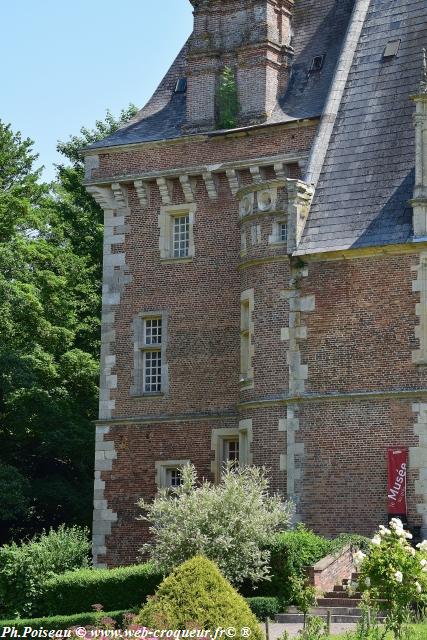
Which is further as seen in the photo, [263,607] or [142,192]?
[142,192]

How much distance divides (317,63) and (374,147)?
445 centimetres

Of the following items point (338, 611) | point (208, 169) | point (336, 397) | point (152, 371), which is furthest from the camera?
point (152, 371)

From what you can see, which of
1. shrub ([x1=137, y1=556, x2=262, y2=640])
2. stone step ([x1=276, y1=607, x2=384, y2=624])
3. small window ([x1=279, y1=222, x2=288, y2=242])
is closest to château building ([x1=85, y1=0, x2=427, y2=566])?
small window ([x1=279, y1=222, x2=288, y2=242])

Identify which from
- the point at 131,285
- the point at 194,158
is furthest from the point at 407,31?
the point at 131,285

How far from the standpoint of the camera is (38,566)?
33312mm

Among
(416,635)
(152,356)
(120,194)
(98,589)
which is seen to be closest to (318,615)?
(416,635)

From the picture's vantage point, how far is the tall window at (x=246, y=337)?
33.8m

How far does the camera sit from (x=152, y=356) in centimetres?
3728

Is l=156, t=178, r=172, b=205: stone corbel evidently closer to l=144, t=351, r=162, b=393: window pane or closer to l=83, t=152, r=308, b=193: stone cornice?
l=83, t=152, r=308, b=193: stone cornice

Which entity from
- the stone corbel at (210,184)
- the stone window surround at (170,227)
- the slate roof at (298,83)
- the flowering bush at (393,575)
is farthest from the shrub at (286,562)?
the slate roof at (298,83)

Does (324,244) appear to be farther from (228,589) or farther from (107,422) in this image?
(228,589)

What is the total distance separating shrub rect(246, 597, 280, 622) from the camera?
27.6 m

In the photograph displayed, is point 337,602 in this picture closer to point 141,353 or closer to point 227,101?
point 141,353

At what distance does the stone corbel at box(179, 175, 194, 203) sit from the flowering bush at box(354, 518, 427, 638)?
52.7 feet
